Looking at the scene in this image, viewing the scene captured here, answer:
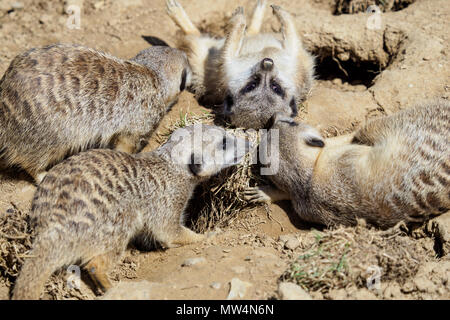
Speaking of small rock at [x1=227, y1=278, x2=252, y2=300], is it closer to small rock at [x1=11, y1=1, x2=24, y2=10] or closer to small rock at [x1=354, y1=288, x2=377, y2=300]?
small rock at [x1=354, y1=288, x2=377, y2=300]

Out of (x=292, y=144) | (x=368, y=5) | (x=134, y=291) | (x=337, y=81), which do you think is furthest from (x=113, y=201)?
(x=368, y=5)

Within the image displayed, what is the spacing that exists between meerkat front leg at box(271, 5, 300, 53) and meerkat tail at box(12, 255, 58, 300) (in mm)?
3253

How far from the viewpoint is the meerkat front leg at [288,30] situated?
5.18 m

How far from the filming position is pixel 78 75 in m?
3.96

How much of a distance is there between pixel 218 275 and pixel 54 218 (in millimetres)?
1118

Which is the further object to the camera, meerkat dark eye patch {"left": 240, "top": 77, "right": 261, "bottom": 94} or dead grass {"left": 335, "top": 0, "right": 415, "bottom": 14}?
dead grass {"left": 335, "top": 0, "right": 415, "bottom": 14}

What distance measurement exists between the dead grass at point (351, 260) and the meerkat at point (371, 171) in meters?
0.35

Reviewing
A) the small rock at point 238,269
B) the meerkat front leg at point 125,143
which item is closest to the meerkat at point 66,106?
the meerkat front leg at point 125,143

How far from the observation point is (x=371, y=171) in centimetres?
365

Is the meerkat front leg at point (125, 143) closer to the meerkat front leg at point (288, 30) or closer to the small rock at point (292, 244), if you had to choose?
the small rock at point (292, 244)

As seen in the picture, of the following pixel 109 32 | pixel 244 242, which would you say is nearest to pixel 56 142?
pixel 244 242

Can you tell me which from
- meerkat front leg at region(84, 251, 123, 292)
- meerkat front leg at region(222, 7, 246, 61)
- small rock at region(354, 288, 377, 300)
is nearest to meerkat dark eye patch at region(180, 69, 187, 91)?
meerkat front leg at region(222, 7, 246, 61)

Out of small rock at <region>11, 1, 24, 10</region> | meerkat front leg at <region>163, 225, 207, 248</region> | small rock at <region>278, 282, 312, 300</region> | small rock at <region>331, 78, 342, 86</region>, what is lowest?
meerkat front leg at <region>163, 225, 207, 248</region>

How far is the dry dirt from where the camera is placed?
3133mm
